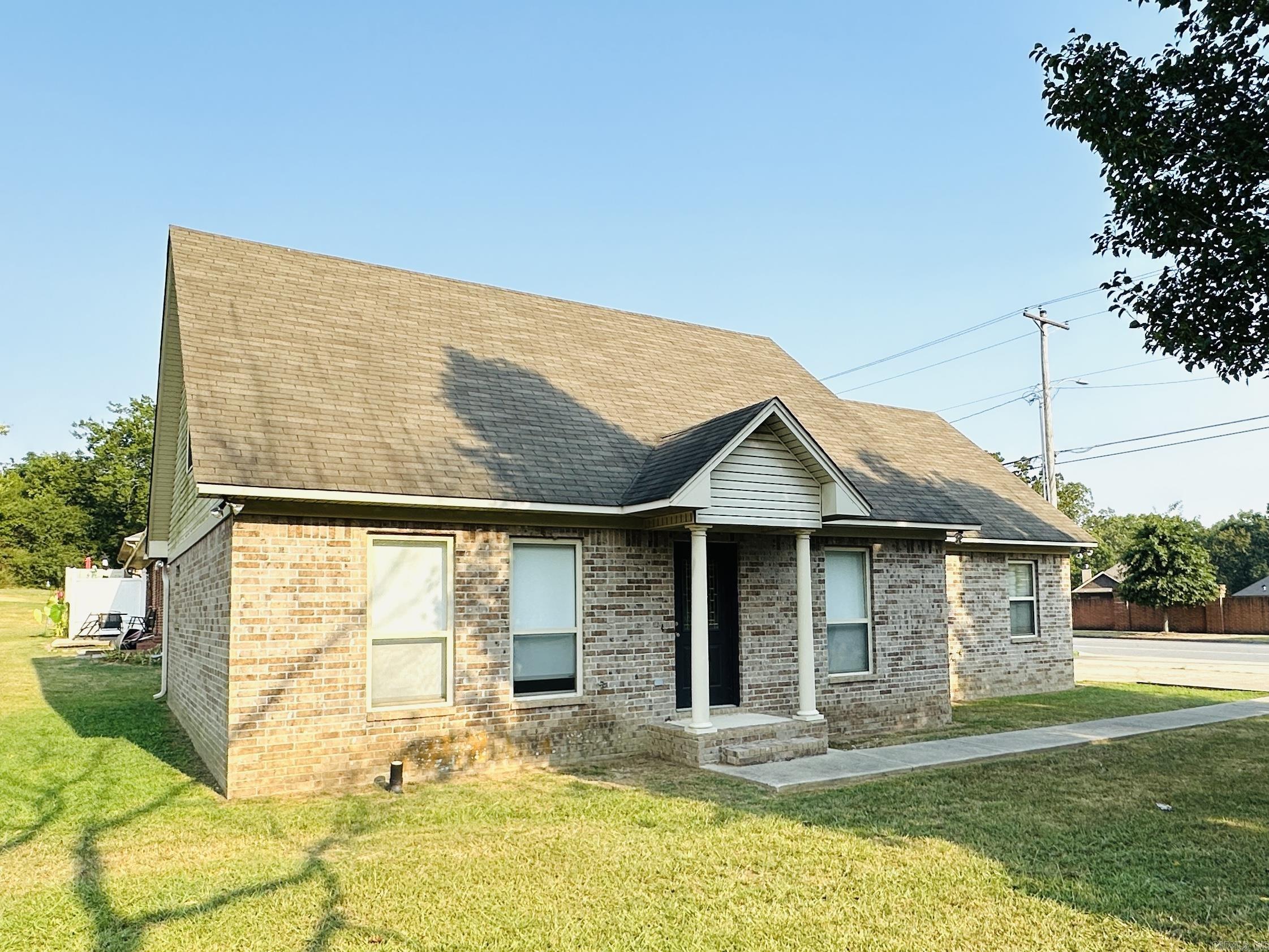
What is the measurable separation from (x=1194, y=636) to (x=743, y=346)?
33.1 metres

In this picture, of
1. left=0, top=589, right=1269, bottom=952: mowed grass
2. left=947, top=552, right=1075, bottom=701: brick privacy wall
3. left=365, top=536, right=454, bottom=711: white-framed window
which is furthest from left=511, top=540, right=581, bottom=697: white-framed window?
left=947, top=552, right=1075, bottom=701: brick privacy wall

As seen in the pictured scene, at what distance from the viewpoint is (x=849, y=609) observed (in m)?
13.9

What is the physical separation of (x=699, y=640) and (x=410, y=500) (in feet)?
12.1

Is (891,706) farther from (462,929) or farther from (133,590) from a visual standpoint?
(133,590)

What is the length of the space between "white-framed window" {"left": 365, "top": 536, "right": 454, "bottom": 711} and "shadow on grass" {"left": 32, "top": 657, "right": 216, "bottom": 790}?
212 centimetres

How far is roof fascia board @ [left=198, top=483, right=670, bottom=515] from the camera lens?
9117 mm

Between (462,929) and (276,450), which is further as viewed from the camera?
(276,450)

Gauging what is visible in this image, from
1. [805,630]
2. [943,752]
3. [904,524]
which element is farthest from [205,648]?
[904,524]

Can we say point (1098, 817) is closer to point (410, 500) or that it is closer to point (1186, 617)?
point (410, 500)

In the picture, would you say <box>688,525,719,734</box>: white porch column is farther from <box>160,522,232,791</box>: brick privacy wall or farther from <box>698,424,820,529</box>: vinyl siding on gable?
<box>160,522,232,791</box>: brick privacy wall

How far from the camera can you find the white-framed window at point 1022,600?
1884 cm

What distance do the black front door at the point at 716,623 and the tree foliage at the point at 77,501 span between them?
62213 mm

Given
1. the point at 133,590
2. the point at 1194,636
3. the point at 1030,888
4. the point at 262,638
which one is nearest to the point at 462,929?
the point at 1030,888

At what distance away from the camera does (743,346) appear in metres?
17.6
